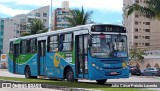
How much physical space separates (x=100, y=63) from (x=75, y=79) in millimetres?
2454

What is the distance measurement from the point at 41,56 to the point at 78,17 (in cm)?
2302

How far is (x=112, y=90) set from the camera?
49.7ft

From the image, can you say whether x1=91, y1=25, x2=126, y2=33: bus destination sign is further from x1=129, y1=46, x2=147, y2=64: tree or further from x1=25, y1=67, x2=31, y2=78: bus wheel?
x1=129, y1=46, x2=147, y2=64: tree

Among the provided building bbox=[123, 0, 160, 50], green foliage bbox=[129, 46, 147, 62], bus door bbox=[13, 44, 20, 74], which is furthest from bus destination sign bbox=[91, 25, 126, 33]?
building bbox=[123, 0, 160, 50]

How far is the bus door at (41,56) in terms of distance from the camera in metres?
24.7

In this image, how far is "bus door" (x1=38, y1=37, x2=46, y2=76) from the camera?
24.7m

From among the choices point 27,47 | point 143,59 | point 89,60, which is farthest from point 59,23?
point 89,60

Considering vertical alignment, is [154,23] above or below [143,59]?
above

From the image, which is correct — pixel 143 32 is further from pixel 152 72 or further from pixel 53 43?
pixel 53 43

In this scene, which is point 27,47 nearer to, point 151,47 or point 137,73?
point 137,73

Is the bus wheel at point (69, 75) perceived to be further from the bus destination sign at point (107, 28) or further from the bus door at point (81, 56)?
the bus destination sign at point (107, 28)

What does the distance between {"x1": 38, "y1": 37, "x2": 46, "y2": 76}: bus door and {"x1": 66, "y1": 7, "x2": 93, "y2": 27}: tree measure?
22.2 m

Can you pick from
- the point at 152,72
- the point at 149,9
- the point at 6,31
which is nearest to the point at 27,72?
the point at 149,9

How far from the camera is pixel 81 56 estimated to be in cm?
2011
